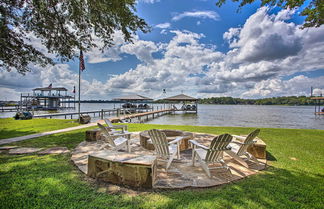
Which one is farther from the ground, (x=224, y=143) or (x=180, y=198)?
(x=224, y=143)

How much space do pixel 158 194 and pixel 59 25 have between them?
316 inches

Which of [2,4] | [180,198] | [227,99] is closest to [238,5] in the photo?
[180,198]

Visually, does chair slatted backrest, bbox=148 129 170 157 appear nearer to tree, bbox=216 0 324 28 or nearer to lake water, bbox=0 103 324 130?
tree, bbox=216 0 324 28

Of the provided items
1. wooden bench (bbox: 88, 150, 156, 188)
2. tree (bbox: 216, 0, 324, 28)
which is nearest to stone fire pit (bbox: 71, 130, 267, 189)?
wooden bench (bbox: 88, 150, 156, 188)

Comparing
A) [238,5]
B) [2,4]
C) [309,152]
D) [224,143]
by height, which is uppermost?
[2,4]

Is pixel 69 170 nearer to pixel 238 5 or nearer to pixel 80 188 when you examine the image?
pixel 80 188

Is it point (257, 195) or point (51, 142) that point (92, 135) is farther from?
point (257, 195)

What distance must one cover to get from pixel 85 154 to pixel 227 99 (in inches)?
4363

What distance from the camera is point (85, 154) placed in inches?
165

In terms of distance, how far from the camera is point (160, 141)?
11.1ft

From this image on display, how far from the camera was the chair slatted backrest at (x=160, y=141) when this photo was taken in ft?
10.9

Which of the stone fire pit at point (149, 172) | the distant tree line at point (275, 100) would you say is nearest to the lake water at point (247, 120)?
the stone fire pit at point (149, 172)

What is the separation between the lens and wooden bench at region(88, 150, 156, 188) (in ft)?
8.16

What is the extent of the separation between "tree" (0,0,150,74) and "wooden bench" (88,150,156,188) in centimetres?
537
